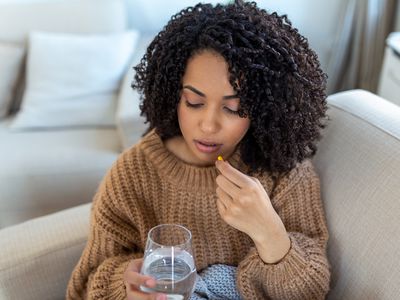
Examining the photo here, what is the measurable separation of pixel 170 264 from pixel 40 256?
18.0 inches

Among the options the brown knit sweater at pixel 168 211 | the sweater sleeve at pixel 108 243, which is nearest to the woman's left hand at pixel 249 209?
the brown knit sweater at pixel 168 211

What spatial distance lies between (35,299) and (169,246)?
519 millimetres

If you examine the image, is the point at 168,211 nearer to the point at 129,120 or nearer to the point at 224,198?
the point at 224,198

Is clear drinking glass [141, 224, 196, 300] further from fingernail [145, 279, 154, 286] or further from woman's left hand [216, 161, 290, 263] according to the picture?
woman's left hand [216, 161, 290, 263]

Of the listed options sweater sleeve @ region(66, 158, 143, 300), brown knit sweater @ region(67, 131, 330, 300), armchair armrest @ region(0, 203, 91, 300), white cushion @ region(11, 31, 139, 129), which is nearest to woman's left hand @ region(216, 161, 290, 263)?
brown knit sweater @ region(67, 131, 330, 300)

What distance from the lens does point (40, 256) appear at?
43.4 inches

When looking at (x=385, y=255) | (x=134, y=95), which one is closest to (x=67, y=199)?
(x=134, y=95)

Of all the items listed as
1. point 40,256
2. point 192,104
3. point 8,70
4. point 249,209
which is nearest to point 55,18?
point 8,70

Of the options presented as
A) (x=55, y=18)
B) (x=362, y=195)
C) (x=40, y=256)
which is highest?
(x=55, y=18)

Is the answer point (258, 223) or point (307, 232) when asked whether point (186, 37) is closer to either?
point (258, 223)

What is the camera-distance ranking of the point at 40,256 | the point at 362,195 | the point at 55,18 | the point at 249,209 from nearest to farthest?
the point at 249,209
the point at 362,195
the point at 40,256
the point at 55,18

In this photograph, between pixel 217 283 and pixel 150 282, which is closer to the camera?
pixel 150 282

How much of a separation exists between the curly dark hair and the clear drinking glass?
26 centimetres

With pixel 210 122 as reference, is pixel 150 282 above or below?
below
